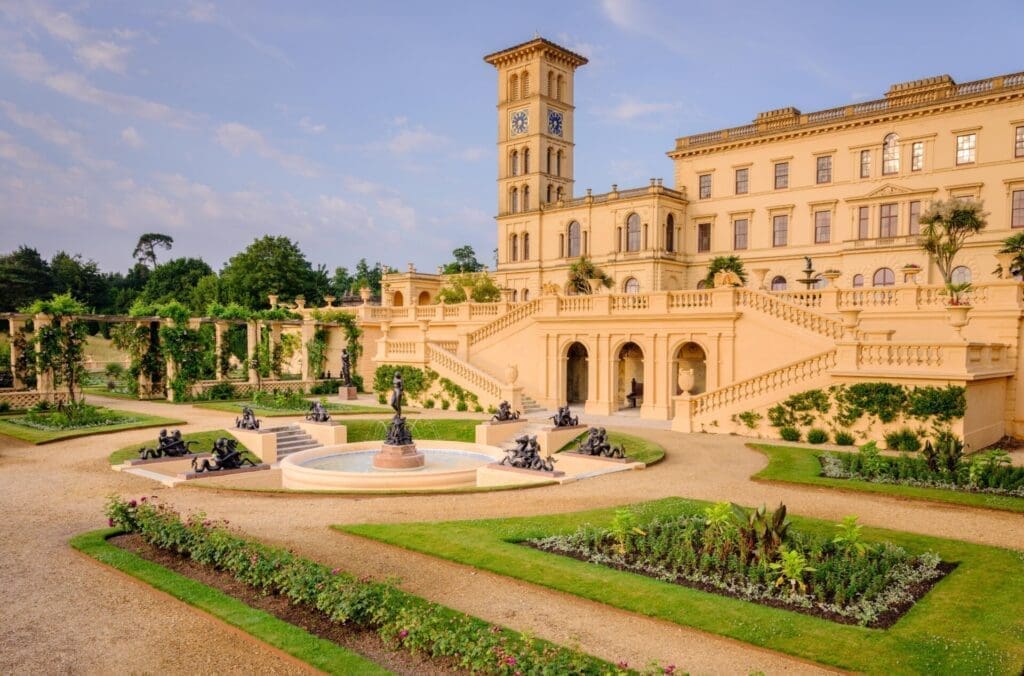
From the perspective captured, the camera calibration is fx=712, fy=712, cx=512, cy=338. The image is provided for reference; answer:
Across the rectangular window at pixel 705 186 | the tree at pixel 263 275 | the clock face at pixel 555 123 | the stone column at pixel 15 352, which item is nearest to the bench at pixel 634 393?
the rectangular window at pixel 705 186

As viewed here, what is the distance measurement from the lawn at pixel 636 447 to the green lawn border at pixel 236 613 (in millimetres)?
12056

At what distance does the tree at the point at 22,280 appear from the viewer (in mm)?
69688

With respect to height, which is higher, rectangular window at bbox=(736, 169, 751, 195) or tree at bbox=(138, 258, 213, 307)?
rectangular window at bbox=(736, 169, 751, 195)

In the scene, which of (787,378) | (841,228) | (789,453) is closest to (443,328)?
(787,378)

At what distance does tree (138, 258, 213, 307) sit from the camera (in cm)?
8675

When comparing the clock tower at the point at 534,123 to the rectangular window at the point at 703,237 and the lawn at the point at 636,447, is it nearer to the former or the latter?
the rectangular window at the point at 703,237

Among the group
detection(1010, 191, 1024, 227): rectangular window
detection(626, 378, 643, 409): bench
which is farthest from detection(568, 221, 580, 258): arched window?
detection(1010, 191, 1024, 227): rectangular window

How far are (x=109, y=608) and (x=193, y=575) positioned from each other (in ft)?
3.94

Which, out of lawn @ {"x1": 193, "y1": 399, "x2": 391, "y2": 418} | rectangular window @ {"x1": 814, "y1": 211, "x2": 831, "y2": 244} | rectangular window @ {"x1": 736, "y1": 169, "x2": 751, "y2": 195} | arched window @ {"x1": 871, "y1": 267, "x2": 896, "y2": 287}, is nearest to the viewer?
lawn @ {"x1": 193, "y1": 399, "x2": 391, "y2": 418}

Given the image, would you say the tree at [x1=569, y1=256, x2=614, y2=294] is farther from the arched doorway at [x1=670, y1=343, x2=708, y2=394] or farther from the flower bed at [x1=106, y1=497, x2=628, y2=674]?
the flower bed at [x1=106, y1=497, x2=628, y2=674]

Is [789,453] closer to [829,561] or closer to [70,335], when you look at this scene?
[829,561]

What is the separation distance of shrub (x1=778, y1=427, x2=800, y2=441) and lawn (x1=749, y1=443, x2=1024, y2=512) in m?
2.85

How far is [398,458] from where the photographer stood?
2002cm

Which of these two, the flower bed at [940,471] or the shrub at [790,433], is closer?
the flower bed at [940,471]
